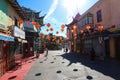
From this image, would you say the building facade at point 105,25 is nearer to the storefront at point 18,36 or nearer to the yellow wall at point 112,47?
the yellow wall at point 112,47

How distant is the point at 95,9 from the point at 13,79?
59.4 ft

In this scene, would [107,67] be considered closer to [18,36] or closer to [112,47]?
[112,47]

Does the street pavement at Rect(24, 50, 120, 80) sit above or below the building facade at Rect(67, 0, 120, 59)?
below

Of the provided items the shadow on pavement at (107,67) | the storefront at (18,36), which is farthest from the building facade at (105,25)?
the storefront at (18,36)

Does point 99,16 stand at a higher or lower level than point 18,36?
higher

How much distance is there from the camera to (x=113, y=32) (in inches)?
657

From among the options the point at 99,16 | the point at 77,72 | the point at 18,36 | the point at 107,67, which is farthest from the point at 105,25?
the point at 18,36

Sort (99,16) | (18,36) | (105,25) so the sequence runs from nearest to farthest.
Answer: (18,36), (105,25), (99,16)

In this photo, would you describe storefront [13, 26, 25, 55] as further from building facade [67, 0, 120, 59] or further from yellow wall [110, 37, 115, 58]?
yellow wall [110, 37, 115, 58]

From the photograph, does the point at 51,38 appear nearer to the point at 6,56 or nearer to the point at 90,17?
the point at 90,17

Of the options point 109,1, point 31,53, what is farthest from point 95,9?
point 31,53

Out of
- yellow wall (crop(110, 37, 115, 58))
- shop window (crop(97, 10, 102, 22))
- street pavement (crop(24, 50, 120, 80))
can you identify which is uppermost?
shop window (crop(97, 10, 102, 22))

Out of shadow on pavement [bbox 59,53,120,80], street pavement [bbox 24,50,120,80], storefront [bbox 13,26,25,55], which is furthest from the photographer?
storefront [bbox 13,26,25,55]

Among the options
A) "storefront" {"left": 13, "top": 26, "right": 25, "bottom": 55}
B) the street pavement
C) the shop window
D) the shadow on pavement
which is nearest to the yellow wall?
the shadow on pavement
